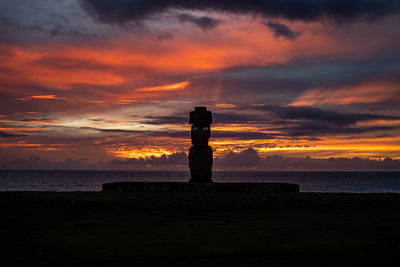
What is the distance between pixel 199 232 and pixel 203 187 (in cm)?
1440

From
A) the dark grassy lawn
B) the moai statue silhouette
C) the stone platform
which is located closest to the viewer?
the dark grassy lawn

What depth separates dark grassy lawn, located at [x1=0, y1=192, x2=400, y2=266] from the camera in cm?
825

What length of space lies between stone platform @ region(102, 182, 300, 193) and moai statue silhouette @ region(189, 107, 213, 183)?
8.37 ft

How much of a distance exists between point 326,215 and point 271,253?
6297 millimetres

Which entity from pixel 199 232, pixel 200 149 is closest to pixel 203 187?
pixel 200 149

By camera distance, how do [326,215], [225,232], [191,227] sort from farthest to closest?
[326,215], [191,227], [225,232]

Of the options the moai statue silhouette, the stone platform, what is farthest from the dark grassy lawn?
the moai statue silhouette

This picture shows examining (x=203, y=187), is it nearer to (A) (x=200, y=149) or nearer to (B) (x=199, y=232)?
(A) (x=200, y=149)

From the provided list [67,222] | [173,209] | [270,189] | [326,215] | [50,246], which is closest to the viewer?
[50,246]

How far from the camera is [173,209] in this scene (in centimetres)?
1645

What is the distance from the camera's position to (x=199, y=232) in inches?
438

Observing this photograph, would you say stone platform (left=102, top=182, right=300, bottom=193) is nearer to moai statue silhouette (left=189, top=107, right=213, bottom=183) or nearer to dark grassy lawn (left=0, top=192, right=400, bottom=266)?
moai statue silhouette (left=189, top=107, right=213, bottom=183)

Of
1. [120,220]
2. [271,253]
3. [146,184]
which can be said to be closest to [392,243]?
[271,253]

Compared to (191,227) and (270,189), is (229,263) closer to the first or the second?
(191,227)
